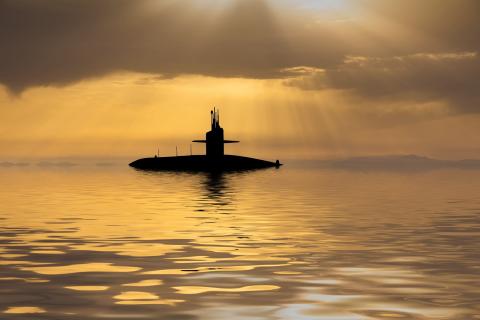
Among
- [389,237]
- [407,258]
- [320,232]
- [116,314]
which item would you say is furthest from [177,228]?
[116,314]

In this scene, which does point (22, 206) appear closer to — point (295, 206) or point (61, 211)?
point (61, 211)

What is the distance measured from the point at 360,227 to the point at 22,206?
3460 centimetres

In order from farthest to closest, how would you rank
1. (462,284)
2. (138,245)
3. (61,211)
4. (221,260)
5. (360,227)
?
1. (61,211)
2. (360,227)
3. (138,245)
4. (221,260)
5. (462,284)

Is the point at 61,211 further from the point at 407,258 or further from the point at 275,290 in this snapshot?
the point at 275,290

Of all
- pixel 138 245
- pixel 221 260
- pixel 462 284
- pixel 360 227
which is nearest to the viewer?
pixel 462 284

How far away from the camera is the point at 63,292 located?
83.0 ft

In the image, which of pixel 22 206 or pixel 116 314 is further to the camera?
pixel 22 206

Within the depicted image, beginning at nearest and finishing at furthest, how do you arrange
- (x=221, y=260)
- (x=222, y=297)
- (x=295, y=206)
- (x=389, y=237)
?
(x=222, y=297) → (x=221, y=260) → (x=389, y=237) → (x=295, y=206)

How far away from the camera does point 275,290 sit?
Result: 25641mm

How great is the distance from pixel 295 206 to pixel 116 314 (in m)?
49.0

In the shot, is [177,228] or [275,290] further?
[177,228]

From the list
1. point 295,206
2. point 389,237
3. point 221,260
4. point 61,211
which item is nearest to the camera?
point 221,260

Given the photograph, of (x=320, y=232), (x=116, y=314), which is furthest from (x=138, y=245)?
(x=116, y=314)

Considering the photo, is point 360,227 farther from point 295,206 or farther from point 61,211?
point 61,211
